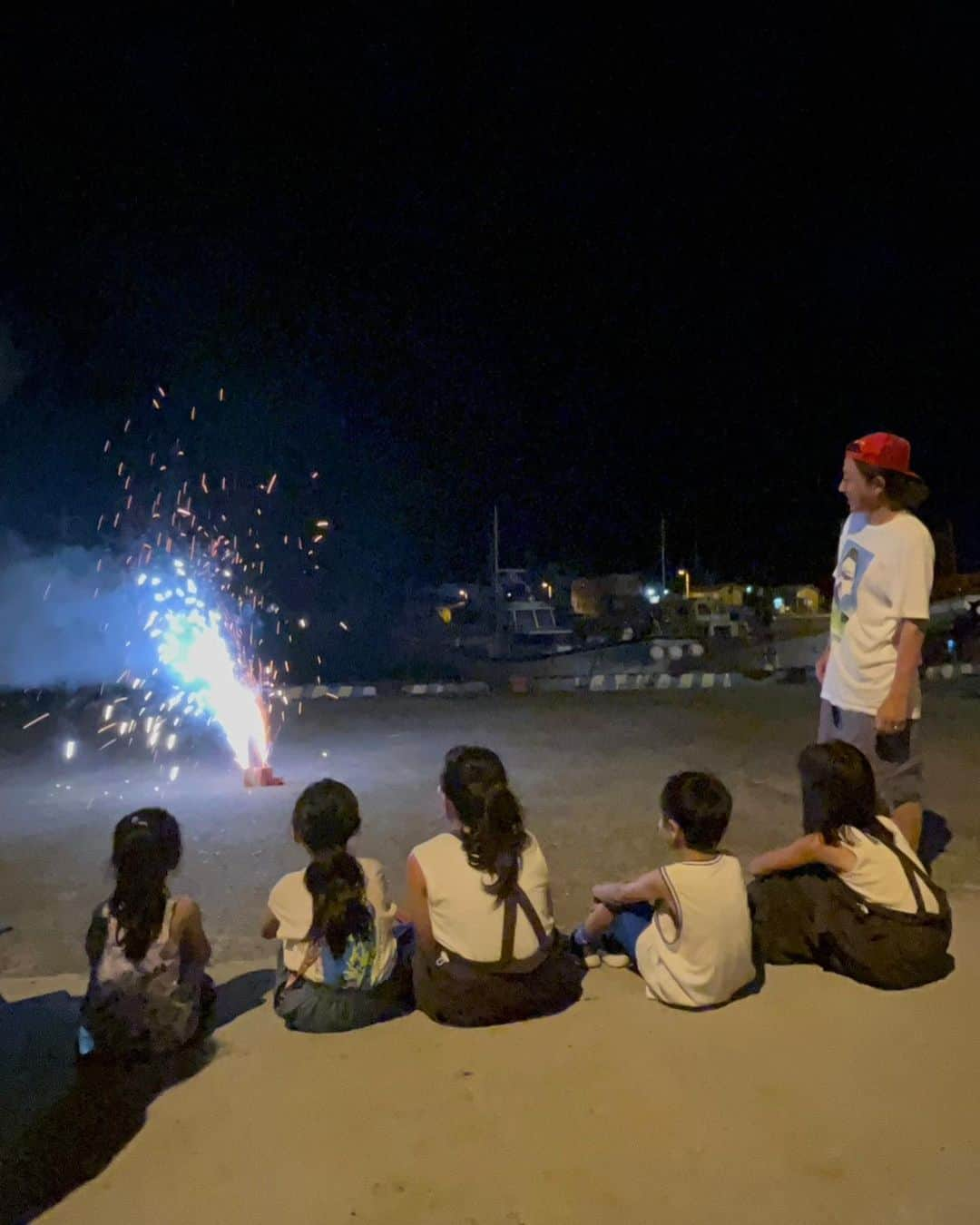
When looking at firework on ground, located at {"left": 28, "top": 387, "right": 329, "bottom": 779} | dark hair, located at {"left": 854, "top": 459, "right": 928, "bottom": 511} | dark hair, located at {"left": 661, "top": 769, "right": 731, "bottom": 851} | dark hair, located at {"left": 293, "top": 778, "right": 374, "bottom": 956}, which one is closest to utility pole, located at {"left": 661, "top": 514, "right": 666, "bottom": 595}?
Answer: firework on ground, located at {"left": 28, "top": 387, "right": 329, "bottom": 779}

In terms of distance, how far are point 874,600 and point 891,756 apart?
2.17 ft

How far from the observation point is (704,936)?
3697mm

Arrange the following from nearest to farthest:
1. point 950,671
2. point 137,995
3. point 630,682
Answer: point 137,995, point 630,682, point 950,671

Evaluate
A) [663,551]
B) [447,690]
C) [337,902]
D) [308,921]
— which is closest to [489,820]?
[337,902]

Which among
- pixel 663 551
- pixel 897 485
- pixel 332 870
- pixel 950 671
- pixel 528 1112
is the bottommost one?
pixel 950 671

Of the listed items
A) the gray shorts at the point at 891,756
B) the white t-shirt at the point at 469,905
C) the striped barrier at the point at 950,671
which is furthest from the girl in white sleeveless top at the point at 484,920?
the striped barrier at the point at 950,671

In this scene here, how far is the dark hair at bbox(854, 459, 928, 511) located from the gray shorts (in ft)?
3.03

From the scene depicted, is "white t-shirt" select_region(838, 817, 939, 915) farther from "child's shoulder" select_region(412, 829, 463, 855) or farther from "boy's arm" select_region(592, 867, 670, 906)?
"child's shoulder" select_region(412, 829, 463, 855)

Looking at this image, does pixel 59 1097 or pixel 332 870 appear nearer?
pixel 59 1097

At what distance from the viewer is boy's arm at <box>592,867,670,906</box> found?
12.3ft

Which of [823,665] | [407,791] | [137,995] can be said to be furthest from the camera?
[407,791]

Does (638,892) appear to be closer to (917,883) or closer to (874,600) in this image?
(917,883)

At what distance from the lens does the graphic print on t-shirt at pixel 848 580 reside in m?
4.60

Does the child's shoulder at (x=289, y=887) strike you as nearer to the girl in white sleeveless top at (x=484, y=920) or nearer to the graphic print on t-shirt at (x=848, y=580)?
the girl in white sleeveless top at (x=484, y=920)
